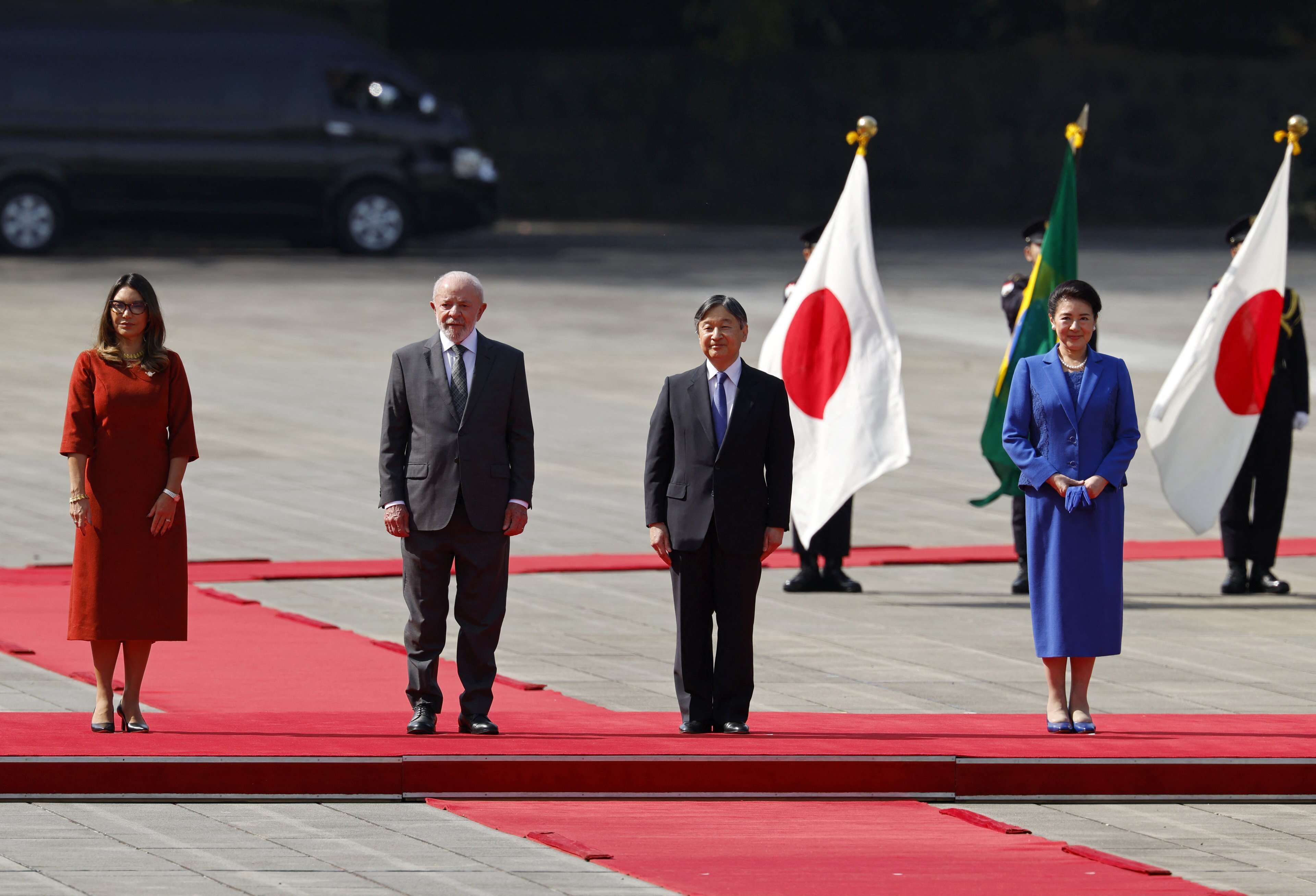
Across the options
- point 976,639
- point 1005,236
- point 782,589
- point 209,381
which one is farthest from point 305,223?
point 976,639

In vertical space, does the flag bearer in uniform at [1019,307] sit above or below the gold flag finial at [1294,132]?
below

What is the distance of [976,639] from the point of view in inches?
427

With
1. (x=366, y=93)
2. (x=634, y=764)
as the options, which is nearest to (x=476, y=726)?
(x=634, y=764)

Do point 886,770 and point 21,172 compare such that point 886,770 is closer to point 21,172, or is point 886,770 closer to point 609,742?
point 609,742

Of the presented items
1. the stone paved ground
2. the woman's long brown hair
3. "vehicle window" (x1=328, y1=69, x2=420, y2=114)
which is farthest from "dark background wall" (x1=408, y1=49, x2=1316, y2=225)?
the woman's long brown hair

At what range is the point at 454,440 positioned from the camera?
8.15 meters

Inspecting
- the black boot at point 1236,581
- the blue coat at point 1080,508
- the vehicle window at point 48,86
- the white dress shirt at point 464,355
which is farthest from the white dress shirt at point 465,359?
the vehicle window at point 48,86

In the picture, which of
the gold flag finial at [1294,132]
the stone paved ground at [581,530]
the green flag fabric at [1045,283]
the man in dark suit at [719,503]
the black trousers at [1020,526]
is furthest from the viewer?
the black trousers at [1020,526]

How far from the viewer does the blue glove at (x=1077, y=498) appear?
27.5ft

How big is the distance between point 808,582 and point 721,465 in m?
4.08

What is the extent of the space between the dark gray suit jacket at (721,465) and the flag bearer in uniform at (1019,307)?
12.4 ft

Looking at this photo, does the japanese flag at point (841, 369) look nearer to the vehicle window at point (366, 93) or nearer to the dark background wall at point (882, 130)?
the vehicle window at point (366, 93)

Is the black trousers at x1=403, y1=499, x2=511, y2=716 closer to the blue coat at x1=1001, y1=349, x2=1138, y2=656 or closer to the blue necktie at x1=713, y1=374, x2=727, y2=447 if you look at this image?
the blue necktie at x1=713, y1=374, x2=727, y2=447

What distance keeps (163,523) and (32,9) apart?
2065cm
